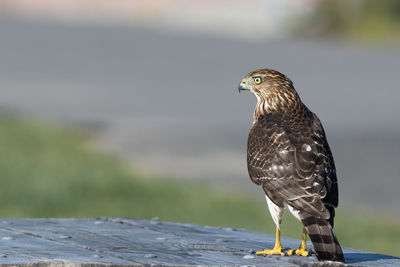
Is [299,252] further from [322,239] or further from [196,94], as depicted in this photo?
[196,94]

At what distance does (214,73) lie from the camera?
32.0 metres

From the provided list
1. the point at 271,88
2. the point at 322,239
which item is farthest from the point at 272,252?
the point at 271,88

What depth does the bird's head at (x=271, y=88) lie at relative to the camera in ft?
19.2

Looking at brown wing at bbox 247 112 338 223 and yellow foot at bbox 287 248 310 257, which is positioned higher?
brown wing at bbox 247 112 338 223

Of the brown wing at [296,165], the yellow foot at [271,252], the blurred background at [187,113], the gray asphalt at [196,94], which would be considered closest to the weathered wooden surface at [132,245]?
the yellow foot at [271,252]

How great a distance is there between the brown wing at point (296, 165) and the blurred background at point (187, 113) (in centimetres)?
514

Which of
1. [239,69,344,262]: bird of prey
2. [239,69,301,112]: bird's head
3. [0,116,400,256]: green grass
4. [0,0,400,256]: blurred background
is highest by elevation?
[0,0,400,256]: blurred background

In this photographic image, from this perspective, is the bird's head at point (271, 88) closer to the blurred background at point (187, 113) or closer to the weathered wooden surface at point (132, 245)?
the weathered wooden surface at point (132, 245)

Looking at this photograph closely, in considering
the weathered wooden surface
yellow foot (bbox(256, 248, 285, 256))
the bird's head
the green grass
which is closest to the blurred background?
the green grass

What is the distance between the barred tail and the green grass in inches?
209

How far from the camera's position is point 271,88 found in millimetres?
5879

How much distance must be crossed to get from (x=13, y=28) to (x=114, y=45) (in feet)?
28.4

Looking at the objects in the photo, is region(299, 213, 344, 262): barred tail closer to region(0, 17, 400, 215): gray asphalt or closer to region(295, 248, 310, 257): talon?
region(295, 248, 310, 257): talon

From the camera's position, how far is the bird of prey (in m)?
5.21
